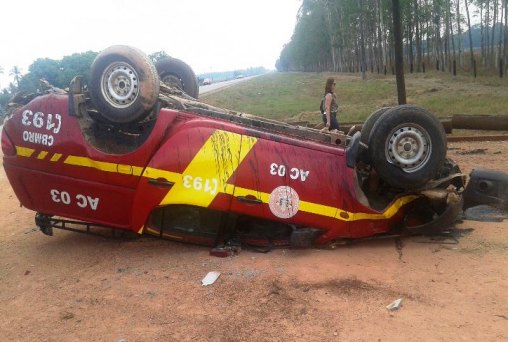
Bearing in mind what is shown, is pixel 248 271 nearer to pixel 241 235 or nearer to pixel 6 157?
pixel 241 235

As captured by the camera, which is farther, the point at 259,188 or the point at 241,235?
the point at 241,235

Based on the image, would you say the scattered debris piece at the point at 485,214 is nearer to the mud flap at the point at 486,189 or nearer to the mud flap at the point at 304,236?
the mud flap at the point at 486,189

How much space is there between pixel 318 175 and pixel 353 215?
1.58ft

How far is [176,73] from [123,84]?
2190 mm

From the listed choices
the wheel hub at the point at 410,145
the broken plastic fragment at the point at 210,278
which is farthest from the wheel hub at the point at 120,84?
the wheel hub at the point at 410,145

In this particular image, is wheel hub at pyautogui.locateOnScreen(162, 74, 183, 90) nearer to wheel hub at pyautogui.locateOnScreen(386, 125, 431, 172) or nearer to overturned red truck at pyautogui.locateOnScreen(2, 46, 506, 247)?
overturned red truck at pyautogui.locateOnScreen(2, 46, 506, 247)

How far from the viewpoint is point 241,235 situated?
4586mm

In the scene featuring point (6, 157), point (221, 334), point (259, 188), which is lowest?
point (221, 334)

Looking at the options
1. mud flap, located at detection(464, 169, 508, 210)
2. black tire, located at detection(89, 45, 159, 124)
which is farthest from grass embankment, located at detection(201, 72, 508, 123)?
black tire, located at detection(89, 45, 159, 124)

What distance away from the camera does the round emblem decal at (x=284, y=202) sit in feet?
13.9

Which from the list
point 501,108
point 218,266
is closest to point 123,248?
point 218,266

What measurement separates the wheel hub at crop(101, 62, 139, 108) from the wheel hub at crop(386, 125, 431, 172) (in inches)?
93.2

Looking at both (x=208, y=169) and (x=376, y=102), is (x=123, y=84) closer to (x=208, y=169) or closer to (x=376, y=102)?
(x=208, y=169)

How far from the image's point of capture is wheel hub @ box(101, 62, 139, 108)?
4.36m
